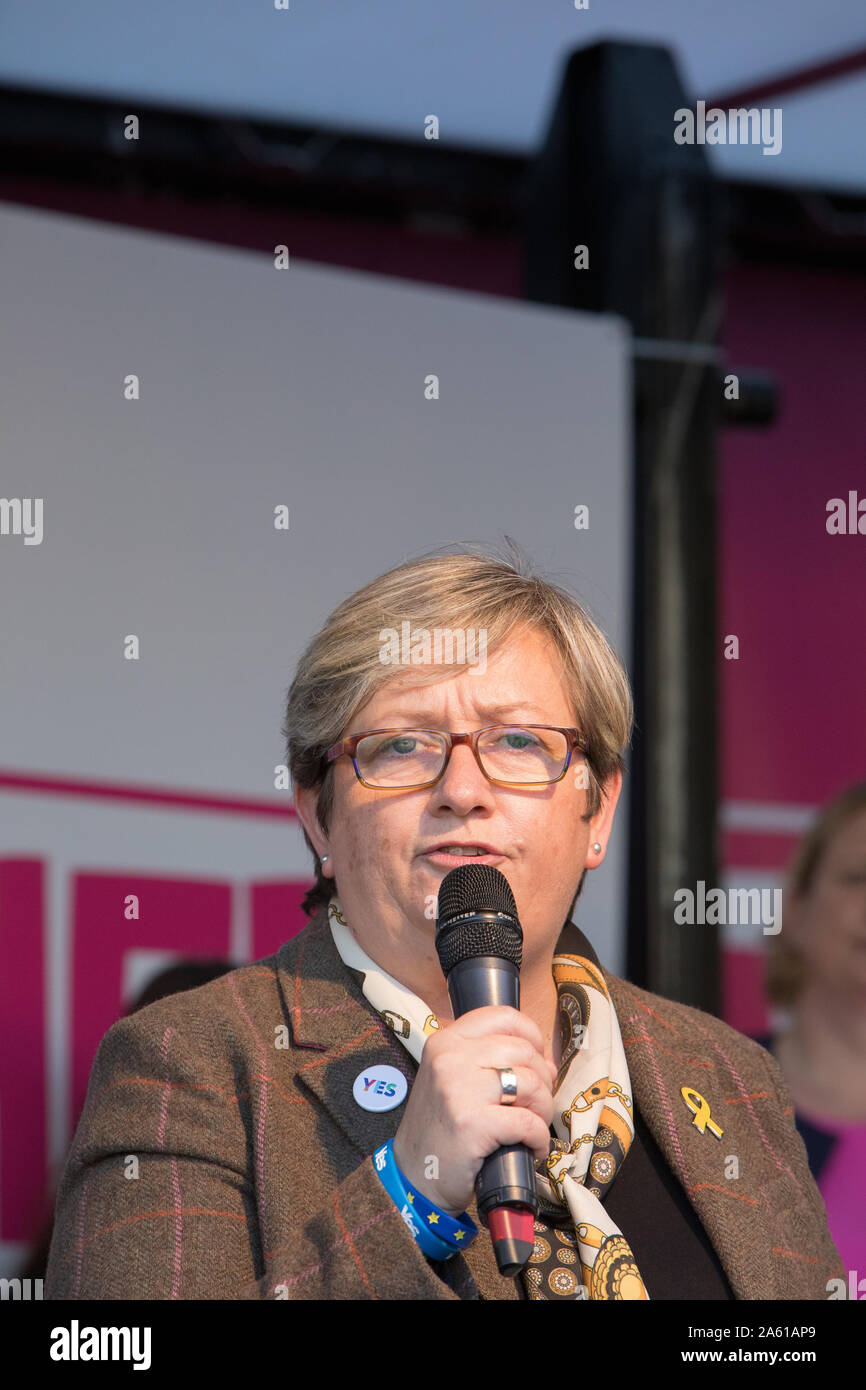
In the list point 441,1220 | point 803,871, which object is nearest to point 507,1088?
point 441,1220

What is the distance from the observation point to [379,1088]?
5.90ft

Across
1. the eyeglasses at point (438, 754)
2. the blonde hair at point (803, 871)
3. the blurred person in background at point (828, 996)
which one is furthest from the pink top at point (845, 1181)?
the eyeglasses at point (438, 754)

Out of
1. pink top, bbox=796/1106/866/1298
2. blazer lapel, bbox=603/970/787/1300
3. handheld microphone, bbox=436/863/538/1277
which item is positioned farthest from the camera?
pink top, bbox=796/1106/866/1298

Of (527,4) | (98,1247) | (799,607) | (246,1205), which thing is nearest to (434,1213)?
(246,1205)

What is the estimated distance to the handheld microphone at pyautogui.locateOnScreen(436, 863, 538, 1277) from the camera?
4.64 feet

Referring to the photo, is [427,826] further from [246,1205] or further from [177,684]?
[177,684]

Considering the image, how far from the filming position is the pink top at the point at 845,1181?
341 cm

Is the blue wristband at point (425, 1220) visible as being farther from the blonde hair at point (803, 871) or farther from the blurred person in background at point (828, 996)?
the blonde hair at point (803, 871)

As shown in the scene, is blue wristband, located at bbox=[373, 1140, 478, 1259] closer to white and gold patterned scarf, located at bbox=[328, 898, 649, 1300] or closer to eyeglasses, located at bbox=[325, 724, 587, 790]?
white and gold patterned scarf, located at bbox=[328, 898, 649, 1300]

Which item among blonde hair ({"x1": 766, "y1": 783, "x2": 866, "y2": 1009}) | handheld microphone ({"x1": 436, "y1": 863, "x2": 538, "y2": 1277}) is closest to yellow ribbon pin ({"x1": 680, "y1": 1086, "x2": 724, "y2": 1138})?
handheld microphone ({"x1": 436, "y1": 863, "x2": 538, "y2": 1277})

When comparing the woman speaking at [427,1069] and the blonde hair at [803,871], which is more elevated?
the blonde hair at [803,871]

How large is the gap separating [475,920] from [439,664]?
378 mm

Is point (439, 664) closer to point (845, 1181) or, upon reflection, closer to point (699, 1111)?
point (699, 1111)
